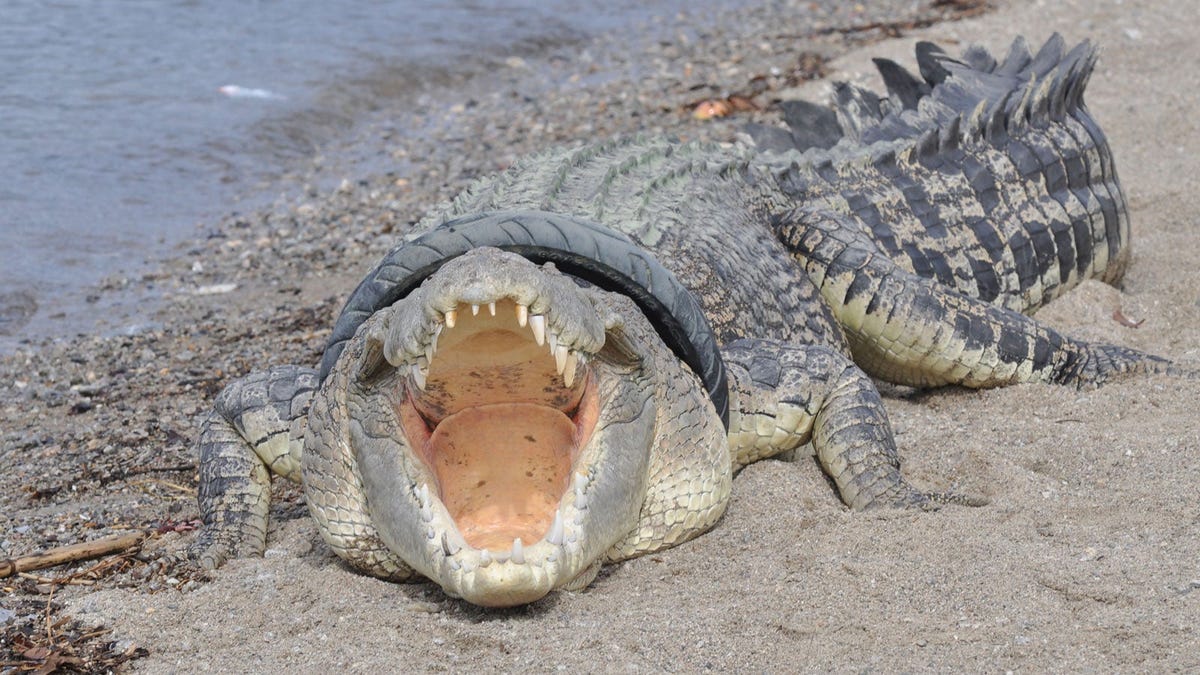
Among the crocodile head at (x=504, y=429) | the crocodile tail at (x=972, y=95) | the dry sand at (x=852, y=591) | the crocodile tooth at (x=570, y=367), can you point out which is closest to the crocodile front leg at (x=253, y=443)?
the dry sand at (x=852, y=591)

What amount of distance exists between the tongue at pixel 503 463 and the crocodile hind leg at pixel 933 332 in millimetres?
2033

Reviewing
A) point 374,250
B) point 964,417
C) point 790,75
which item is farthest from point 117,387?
point 790,75

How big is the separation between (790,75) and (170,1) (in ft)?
20.9

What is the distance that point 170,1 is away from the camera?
13.3m

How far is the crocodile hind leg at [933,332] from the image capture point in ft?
16.3

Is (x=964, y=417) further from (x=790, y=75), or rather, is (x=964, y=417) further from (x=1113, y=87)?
(x=790, y=75)

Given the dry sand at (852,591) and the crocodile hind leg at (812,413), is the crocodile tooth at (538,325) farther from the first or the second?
the crocodile hind leg at (812,413)

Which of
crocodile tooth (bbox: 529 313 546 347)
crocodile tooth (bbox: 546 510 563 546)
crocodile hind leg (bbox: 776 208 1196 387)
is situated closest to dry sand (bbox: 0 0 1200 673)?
crocodile tooth (bbox: 546 510 563 546)

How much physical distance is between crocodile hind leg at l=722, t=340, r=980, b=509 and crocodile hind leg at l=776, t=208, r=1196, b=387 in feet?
2.35

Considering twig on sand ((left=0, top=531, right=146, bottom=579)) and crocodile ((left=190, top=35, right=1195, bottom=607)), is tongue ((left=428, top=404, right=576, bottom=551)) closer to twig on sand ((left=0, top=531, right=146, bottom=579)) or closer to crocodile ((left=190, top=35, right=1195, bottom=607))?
crocodile ((left=190, top=35, right=1195, bottom=607))

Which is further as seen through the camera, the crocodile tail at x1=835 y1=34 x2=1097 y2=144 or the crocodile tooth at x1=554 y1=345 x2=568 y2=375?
the crocodile tail at x1=835 y1=34 x2=1097 y2=144

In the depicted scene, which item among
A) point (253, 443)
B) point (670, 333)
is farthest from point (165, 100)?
point (670, 333)

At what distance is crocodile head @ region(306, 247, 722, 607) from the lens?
2908 mm

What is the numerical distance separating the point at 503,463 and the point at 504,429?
8cm
